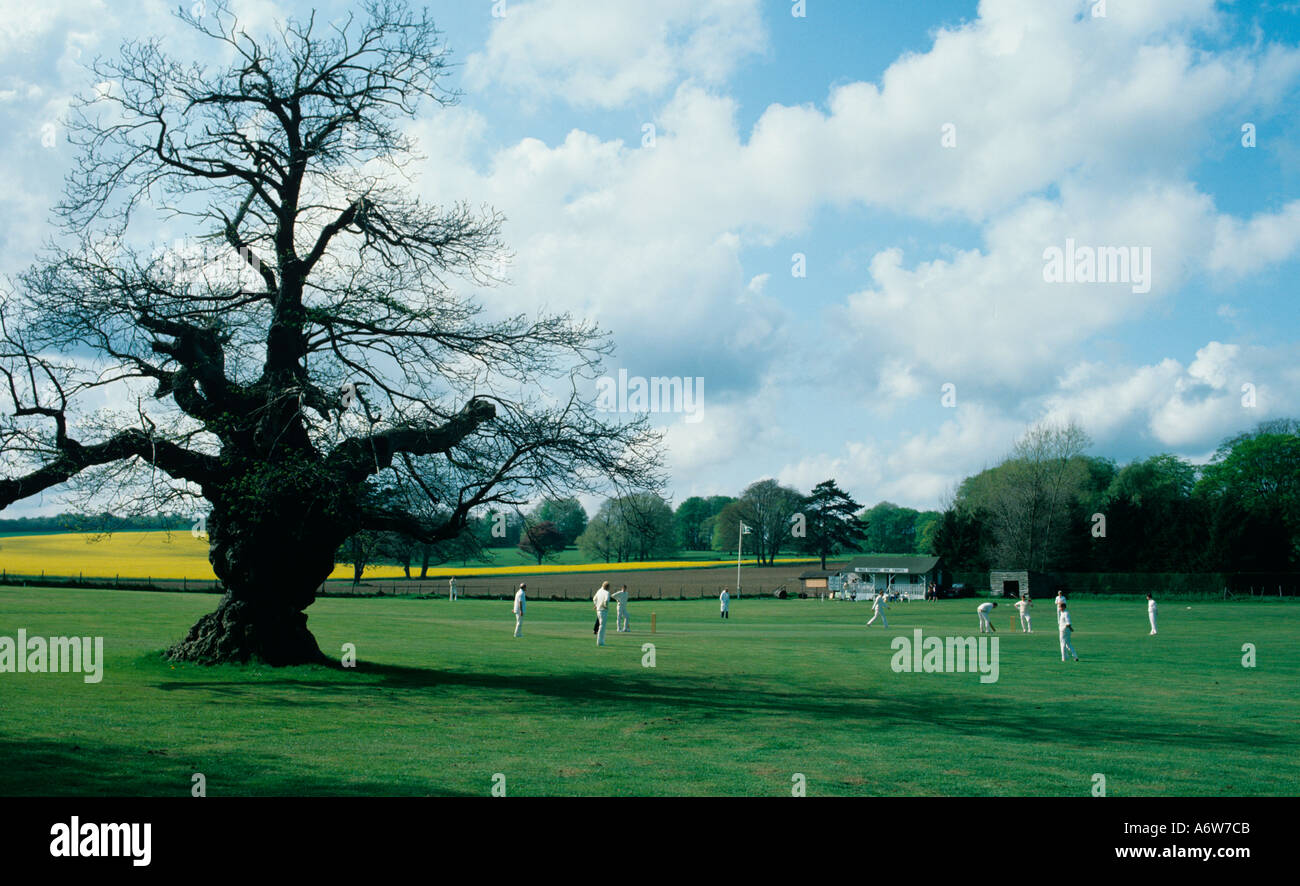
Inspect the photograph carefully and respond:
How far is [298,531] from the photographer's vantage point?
21484mm

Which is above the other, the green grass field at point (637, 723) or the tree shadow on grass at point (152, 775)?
the tree shadow on grass at point (152, 775)

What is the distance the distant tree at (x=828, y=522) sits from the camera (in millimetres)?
145750

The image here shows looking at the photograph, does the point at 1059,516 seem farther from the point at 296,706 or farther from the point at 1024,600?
the point at 296,706

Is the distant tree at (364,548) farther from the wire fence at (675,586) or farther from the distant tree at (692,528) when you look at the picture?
the distant tree at (692,528)

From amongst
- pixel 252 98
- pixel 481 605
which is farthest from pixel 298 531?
pixel 481 605

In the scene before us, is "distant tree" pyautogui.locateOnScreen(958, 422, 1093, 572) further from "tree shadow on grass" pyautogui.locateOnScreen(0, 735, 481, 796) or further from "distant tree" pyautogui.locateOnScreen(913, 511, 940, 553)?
"tree shadow on grass" pyautogui.locateOnScreen(0, 735, 481, 796)

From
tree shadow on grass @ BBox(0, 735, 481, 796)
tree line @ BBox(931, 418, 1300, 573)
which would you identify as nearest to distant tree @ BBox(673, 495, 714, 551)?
tree line @ BBox(931, 418, 1300, 573)

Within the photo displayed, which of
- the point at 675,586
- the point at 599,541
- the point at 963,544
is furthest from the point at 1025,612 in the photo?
the point at 599,541

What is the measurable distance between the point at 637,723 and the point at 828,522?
133 meters

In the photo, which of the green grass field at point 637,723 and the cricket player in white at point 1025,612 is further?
the cricket player in white at point 1025,612

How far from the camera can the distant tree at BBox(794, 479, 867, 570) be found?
14575cm

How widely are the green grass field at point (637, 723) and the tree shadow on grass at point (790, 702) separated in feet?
0.33

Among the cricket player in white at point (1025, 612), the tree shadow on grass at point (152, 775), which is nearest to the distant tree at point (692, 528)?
the cricket player in white at point (1025, 612)

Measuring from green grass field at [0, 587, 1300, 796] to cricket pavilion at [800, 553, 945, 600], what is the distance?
6241 cm
